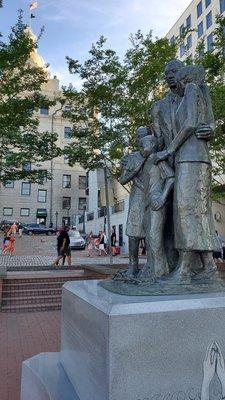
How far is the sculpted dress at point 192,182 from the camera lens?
3.54 meters

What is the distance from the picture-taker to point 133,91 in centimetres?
1451

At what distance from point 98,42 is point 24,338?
468 inches

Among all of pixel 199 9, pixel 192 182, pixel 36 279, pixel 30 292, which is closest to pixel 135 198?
pixel 192 182

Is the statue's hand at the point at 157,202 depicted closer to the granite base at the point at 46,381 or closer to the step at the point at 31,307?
the granite base at the point at 46,381

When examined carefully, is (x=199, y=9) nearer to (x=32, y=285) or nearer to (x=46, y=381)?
(x=32, y=285)

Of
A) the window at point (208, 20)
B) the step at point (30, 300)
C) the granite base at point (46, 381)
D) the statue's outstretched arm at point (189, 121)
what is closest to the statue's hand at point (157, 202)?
the statue's outstretched arm at point (189, 121)

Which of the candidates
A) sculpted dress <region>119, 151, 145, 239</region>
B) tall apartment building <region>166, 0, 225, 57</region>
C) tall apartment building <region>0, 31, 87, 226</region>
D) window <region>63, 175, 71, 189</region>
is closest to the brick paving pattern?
sculpted dress <region>119, 151, 145, 239</region>

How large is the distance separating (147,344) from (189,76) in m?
2.68

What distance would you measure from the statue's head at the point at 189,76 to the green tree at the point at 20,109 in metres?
10.2

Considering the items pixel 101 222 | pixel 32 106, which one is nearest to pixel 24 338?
pixel 32 106

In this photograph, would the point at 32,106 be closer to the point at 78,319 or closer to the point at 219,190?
the point at 219,190

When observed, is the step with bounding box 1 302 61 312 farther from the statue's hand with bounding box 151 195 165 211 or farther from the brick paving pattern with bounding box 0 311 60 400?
the statue's hand with bounding box 151 195 165 211

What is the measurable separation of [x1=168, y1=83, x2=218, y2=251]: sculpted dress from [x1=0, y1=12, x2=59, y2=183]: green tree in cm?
1043

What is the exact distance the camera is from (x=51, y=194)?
60.6 metres
